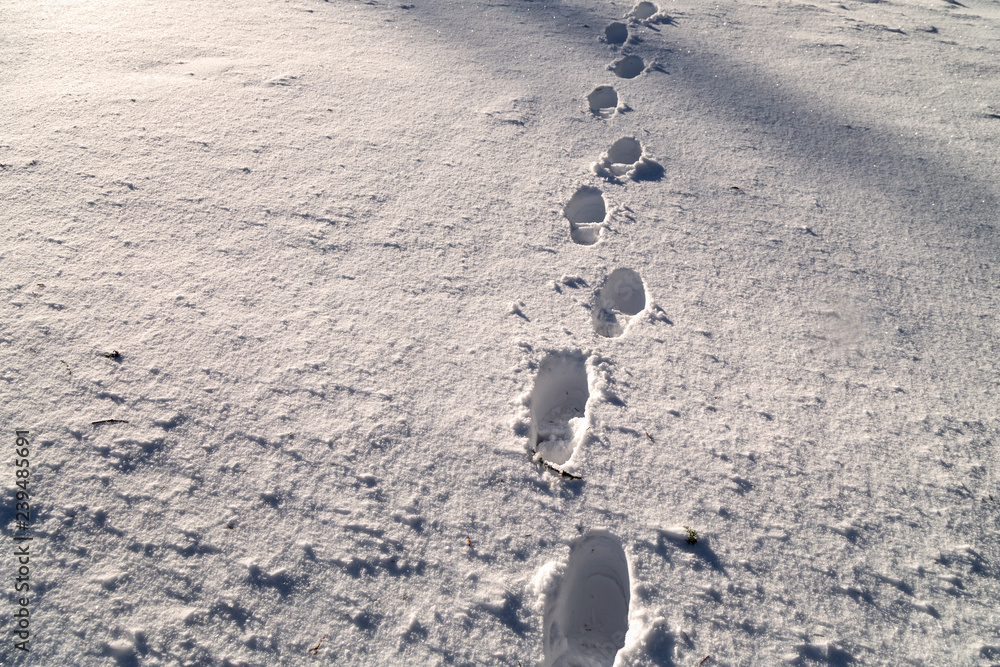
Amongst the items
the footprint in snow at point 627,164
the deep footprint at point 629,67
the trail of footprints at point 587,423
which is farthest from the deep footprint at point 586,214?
the deep footprint at point 629,67

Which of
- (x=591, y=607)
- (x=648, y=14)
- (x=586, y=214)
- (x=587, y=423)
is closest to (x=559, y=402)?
(x=587, y=423)

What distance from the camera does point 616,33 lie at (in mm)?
3246

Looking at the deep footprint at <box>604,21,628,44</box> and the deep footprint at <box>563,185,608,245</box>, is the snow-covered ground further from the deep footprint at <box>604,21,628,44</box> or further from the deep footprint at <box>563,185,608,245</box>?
the deep footprint at <box>604,21,628,44</box>

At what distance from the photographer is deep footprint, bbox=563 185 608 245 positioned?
7.23ft

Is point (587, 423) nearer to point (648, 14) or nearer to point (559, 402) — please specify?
point (559, 402)

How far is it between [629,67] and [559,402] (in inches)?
86.6

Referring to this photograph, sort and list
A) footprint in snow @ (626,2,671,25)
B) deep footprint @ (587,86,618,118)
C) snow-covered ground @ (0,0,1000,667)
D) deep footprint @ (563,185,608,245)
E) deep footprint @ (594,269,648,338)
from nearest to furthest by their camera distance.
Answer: snow-covered ground @ (0,0,1000,667) → deep footprint @ (594,269,648,338) → deep footprint @ (563,185,608,245) → deep footprint @ (587,86,618,118) → footprint in snow @ (626,2,671,25)

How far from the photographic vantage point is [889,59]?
3.05 metres

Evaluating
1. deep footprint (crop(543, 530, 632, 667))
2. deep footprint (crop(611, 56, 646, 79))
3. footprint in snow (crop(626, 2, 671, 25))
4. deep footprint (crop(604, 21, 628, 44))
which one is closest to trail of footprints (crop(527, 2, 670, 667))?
deep footprint (crop(543, 530, 632, 667))

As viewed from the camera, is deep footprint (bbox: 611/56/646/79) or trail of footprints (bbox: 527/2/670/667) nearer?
trail of footprints (bbox: 527/2/670/667)

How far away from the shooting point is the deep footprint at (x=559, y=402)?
65.7 inches

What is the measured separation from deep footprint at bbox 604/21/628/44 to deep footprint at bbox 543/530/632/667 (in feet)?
9.57

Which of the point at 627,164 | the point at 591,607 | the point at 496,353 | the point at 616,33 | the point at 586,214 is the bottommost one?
the point at 591,607

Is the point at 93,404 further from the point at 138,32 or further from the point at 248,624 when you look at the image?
the point at 138,32
